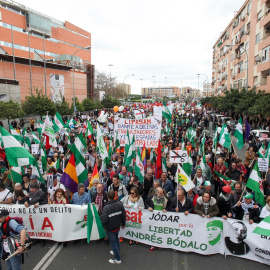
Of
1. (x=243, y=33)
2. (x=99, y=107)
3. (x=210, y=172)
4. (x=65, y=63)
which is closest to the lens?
(x=210, y=172)

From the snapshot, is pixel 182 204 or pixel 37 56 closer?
pixel 182 204

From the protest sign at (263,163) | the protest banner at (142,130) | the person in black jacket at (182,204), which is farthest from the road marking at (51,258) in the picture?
the protest sign at (263,163)

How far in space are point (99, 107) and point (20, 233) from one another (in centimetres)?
4500

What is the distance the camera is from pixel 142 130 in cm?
1016

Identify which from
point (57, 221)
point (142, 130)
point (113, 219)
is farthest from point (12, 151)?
point (142, 130)

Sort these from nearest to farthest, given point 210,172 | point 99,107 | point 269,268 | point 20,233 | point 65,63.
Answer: point 20,233
point 269,268
point 210,172
point 65,63
point 99,107

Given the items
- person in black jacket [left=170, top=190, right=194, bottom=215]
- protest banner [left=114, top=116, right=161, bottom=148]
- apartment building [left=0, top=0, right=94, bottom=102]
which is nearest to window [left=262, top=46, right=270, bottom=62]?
protest banner [left=114, top=116, right=161, bottom=148]

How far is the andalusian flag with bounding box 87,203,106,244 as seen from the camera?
213 inches

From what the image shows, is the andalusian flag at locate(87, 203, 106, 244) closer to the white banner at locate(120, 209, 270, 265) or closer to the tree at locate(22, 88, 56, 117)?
the white banner at locate(120, 209, 270, 265)

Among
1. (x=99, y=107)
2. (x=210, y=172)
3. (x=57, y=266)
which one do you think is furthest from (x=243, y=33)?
(x=57, y=266)

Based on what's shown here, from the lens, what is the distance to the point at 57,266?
4.91m

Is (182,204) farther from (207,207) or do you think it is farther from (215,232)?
(215,232)

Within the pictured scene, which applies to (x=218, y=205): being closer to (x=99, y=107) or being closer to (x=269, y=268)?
(x=269, y=268)

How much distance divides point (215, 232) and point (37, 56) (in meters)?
43.4
